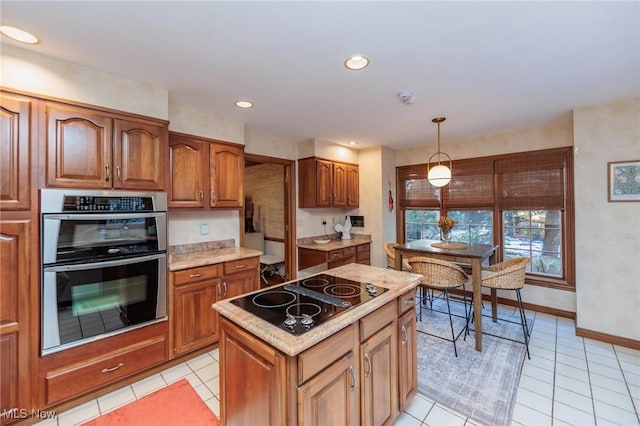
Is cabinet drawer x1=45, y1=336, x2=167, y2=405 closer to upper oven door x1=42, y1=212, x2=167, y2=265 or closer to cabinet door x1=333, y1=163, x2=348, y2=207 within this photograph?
upper oven door x1=42, y1=212, x2=167, y2=265

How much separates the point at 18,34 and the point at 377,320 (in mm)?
2799

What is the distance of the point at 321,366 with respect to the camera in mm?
1219

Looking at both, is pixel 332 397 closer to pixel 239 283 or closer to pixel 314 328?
pixel 314 328

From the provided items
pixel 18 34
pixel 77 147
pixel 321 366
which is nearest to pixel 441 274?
pixel 321 366

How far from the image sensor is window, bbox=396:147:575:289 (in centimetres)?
358

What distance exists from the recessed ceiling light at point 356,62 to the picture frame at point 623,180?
9.37ft

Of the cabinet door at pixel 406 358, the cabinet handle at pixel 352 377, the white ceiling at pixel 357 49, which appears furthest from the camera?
the cabinet door at pixel 406 358

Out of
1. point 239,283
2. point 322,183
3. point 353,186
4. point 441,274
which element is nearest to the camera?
point 441,274

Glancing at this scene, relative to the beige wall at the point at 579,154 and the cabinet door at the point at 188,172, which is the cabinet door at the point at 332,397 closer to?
the cabinet door at the point at 188,172

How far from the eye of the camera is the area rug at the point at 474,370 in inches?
78.0

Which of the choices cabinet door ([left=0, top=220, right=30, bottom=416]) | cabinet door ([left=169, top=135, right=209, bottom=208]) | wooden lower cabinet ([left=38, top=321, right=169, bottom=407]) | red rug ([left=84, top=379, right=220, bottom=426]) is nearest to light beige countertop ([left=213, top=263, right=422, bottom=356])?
red rug ([left=84, top=379, right=220, bottom=426])

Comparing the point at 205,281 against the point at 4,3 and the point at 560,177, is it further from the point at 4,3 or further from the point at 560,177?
the point at 560,177

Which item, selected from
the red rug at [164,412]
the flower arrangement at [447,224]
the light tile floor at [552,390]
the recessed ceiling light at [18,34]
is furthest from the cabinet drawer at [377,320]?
the recessed ceiling light at [18,34]

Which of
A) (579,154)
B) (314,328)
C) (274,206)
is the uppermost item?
(579,154)
